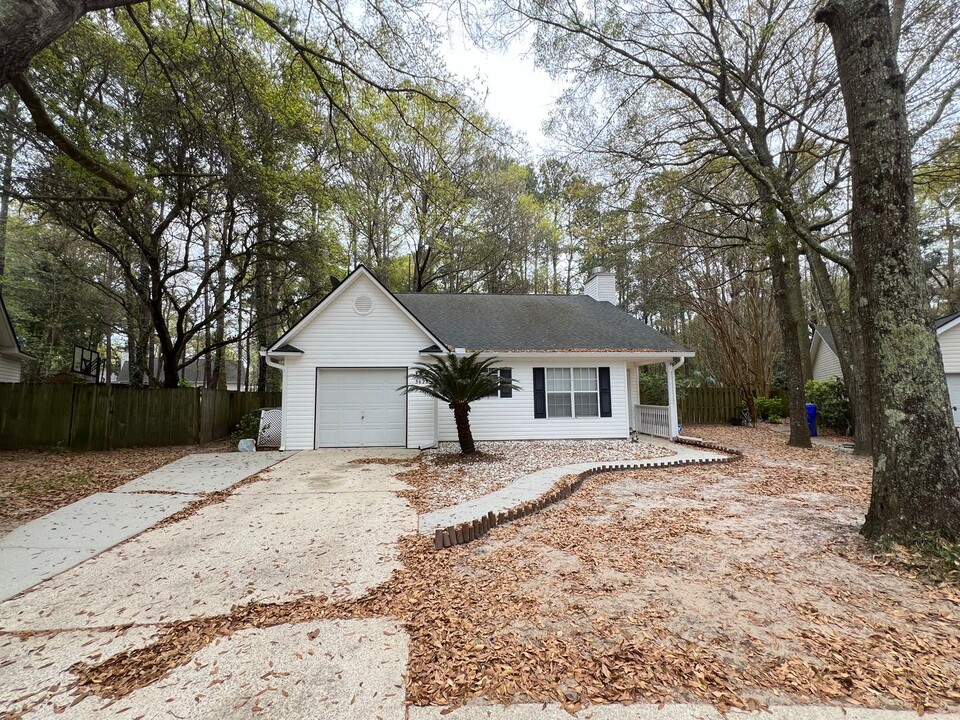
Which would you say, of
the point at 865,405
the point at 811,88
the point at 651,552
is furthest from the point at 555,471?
the point at 811,88

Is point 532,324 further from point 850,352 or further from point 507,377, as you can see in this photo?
point 850,352

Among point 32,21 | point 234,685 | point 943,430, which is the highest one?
point 32,21

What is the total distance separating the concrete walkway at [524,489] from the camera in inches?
198

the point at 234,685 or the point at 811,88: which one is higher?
the point at 811,88

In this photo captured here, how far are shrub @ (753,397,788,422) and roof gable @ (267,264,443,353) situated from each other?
44.6ft

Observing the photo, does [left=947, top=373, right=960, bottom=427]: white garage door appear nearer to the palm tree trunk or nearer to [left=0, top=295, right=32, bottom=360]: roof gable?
the palm tree trunk

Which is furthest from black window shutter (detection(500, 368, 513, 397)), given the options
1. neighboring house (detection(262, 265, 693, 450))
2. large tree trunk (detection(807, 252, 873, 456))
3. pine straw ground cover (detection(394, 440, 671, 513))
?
large tree trunk (detection(807, 252, 873, 456))

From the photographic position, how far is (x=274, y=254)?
48.8 ft

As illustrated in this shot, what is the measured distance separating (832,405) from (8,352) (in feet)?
84.5

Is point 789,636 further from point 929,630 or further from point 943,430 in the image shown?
point 943,430

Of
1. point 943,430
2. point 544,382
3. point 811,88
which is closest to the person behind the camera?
point 943,430

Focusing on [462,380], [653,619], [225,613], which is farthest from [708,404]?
[225,613]

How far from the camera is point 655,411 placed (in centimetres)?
1277

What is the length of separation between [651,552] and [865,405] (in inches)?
359
